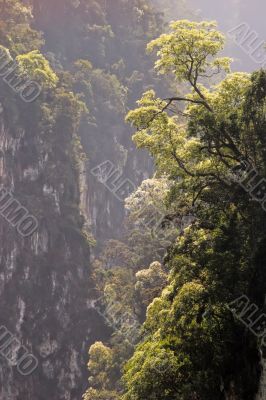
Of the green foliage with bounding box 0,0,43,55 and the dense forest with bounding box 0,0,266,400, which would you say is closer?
the dense forest with bounding box 0,0,266,400

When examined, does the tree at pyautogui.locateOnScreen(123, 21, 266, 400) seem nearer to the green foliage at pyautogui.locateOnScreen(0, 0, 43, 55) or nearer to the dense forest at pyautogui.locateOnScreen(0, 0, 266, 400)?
the dense forest at pyautogui.locateOnScreen(0, 0, 266, 400)

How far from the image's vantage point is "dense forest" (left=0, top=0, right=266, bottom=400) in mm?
11078

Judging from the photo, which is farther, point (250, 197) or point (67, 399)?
point (67, 399)

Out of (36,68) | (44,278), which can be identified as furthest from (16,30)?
(44,278)

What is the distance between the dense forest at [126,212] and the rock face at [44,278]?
88 millimetres

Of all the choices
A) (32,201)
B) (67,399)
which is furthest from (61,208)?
(67,399)

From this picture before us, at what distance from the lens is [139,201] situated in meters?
35.2

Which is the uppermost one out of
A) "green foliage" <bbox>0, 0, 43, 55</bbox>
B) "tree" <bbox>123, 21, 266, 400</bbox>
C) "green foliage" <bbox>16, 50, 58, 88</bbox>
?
"green foliage" <bbox>0, 0, 43, 55</bbox>

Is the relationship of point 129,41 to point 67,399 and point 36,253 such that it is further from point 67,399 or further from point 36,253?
point 67,399

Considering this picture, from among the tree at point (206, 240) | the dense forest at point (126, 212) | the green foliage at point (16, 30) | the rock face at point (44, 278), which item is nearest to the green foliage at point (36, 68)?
the dense forest at point (126, 212)

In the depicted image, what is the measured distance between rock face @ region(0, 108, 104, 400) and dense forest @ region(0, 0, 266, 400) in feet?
0.29

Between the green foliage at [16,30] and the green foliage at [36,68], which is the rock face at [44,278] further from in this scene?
the green foliage at [16,30]

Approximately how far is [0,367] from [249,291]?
869 inches

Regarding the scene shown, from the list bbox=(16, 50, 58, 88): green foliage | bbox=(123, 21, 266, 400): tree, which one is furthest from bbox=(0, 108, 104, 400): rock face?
bbox=(123, 21, 266, 400): tree
